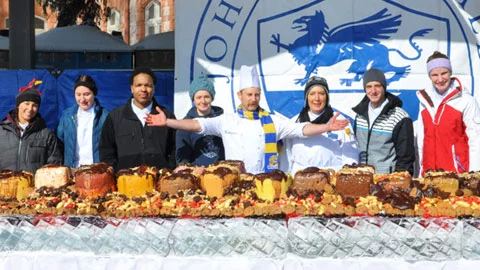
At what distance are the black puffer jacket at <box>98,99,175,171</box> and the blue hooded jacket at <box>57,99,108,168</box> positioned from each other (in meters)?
0.40

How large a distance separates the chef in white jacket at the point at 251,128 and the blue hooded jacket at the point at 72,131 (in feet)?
3.15

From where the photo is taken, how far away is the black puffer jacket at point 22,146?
4.70 metres

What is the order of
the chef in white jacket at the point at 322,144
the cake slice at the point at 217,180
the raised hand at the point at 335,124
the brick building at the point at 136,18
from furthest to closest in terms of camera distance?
the brick building at the point at 136,18, the chef in white jacket at the point at 322,144, the raised hand at the point at 335,124, the cake slice at the point at 217,180

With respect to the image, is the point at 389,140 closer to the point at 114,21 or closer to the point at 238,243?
the point at 238,243

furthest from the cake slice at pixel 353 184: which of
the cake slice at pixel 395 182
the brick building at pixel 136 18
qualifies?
the brick building at pixel 136 18

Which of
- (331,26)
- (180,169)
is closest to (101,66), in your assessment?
(331,26)

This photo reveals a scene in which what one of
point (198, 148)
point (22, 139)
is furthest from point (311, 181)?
point (22, 139)

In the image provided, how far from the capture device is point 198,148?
4.48 meters

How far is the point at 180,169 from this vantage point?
12.0 ft

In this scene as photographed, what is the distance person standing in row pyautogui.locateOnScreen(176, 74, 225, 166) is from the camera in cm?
444

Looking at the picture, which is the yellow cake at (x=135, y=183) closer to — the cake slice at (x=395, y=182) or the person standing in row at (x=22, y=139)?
the cake slice at (x=395, y=182)

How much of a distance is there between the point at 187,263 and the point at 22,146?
7.26 feet

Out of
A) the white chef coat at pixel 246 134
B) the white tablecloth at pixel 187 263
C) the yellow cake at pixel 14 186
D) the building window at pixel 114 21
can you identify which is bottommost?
the white tablecloth at pixel 187 263

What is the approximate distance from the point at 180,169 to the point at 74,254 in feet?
2.80
